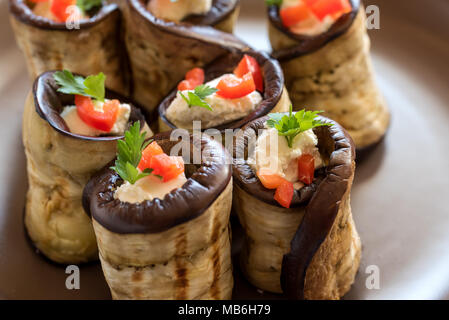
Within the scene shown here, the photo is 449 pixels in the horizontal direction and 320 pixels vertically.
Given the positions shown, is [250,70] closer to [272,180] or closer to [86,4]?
[272,180]

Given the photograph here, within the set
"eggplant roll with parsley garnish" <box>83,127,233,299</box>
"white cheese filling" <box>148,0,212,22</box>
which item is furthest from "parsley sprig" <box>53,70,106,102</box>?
"white cheese filling" <box>148,0,212,22</box>

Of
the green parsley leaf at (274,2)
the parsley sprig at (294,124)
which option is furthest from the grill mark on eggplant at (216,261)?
the green parsley leaf at (274,2)

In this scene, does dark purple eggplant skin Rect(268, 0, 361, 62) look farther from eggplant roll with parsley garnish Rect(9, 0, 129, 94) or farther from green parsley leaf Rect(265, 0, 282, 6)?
eggplant roll with parsley garnish Rect(9, 0, 129, 94)

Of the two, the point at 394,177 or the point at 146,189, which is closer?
the point at 146,189

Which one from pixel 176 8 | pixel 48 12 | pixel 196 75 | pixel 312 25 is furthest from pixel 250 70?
pixel 48 12
